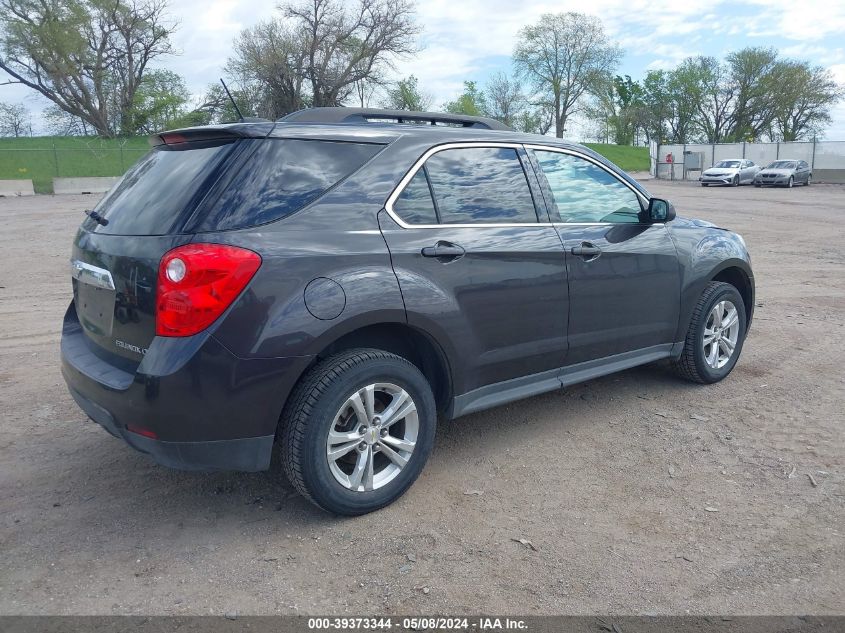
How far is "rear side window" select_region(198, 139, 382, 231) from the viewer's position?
9.95 ft

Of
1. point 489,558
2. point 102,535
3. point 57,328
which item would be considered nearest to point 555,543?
point 489,558

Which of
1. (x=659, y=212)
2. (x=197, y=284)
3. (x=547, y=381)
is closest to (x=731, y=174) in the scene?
(x=659, y=212)

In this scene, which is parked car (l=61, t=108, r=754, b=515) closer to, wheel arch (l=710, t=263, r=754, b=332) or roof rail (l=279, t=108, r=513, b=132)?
roof rail (l=279, t=108, r=513, b=132)

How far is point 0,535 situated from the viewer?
3197 mm

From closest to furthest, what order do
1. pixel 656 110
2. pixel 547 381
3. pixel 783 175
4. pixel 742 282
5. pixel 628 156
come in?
pixel 547 381 < pixel 742 282 < pixel 783 175 < pixel 628 156 < pixel 656 110

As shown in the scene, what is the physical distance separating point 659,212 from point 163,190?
2998 mm

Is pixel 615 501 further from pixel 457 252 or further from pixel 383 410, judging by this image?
pixel 457 252

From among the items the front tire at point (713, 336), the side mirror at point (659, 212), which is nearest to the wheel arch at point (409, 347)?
the side mirror at point (659, 212)

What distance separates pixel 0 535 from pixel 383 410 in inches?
70.1

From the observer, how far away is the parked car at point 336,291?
2.93 meters

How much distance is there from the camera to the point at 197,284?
2873mm

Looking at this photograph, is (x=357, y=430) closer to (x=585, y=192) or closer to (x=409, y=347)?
(x=409, y=347)

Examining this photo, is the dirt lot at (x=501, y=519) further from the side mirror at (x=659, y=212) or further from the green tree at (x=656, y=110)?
the green tree at (x=656, y=110)

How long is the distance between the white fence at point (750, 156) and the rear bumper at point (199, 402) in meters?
45.5
